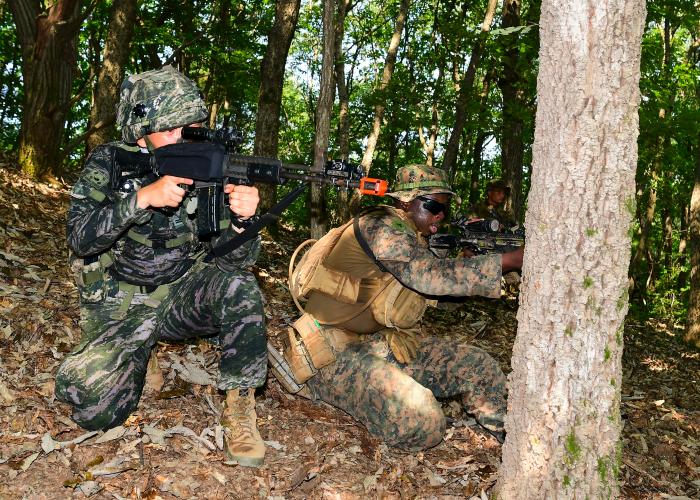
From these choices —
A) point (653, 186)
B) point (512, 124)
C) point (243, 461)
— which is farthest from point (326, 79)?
point (653, 186)

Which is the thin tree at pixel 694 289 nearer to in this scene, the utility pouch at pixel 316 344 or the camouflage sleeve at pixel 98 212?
the utility pouch at pixel 316 344

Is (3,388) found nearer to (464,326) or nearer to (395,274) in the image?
(395,274)

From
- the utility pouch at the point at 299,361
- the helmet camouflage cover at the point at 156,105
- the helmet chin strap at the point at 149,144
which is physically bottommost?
the utility pouch at the point at 299,361

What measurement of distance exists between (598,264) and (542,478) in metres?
1.22

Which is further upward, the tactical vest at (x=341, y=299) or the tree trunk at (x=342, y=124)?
the tree trunk at (x=342, y=124)

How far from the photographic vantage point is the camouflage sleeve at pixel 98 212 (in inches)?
149

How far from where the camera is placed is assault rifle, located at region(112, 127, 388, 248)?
3619mm

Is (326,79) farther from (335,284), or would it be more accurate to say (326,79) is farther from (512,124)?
(512,124)

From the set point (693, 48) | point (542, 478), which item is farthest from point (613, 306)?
point (693, 48)

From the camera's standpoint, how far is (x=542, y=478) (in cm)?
327

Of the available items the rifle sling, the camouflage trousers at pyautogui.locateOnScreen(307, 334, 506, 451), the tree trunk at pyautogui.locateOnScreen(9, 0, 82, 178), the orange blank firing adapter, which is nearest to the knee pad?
the camouflage trousers at pyautogui.locateOnScreen(307, 334, 506, 451)

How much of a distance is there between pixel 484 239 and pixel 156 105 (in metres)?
2.94

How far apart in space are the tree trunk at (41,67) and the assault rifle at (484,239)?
730 cm

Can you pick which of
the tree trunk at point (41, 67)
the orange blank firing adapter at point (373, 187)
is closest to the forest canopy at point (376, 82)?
the tree trunk at point (41, 67)
